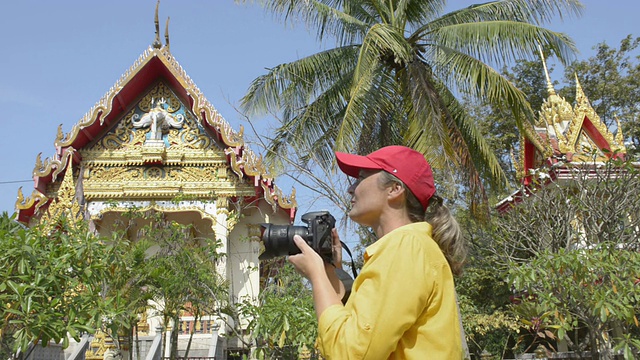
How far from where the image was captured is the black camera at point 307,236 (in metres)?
1.94

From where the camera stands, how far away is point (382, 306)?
150 cm

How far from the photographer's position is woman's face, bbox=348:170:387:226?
187 centimetres

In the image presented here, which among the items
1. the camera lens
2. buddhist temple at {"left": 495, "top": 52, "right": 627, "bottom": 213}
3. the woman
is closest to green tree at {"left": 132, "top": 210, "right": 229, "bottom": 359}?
the camera lens

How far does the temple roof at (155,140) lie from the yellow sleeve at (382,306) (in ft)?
34.1

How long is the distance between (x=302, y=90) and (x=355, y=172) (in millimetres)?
9214

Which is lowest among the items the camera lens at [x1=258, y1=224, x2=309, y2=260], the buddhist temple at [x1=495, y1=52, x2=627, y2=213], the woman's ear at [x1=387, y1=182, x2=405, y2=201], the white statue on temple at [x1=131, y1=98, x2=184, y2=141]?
the camera lens at [x1=258, y1=224, x2=309, y2=260]

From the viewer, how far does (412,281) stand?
1518mm

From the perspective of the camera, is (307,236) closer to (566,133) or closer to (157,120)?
(157,120)

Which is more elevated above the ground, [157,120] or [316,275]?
[157,120]

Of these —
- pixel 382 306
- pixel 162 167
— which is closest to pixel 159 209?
pixel 162 167

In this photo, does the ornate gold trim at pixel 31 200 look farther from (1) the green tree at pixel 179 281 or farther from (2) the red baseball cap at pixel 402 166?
(2) the red baseball cap at pixel 402 166

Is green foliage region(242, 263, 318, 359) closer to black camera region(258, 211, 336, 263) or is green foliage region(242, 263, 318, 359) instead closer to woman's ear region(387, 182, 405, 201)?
black camera region(258, 211, 336, 263)

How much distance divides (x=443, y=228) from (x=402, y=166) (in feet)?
0.87

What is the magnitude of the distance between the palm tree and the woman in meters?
6.92
